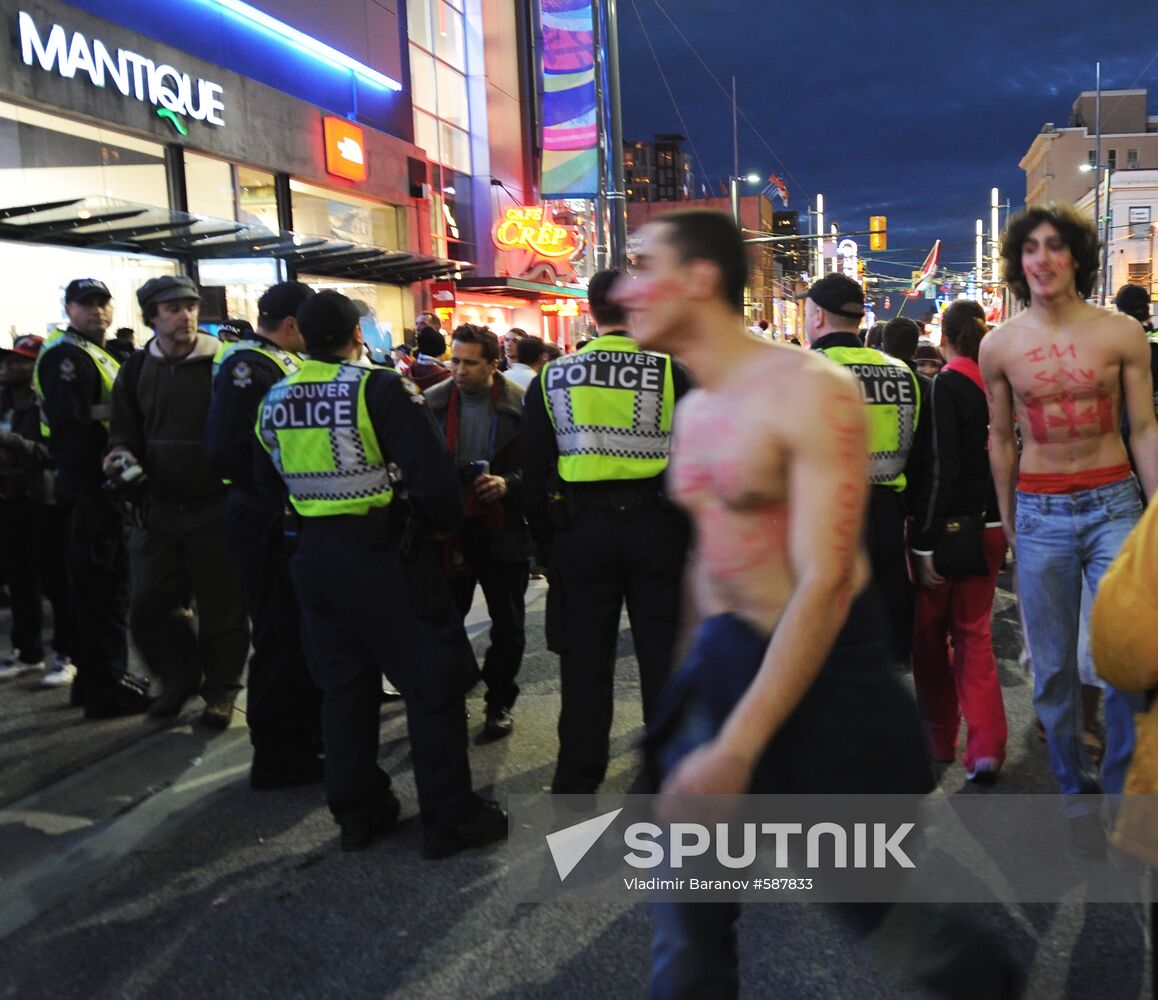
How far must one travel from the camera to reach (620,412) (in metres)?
4.13

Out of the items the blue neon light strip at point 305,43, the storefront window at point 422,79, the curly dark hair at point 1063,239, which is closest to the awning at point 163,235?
the blue neon light strip at point 305,43

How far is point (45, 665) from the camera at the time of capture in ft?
21.9

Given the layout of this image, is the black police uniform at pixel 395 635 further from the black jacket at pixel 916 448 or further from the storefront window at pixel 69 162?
the storefront window at pixel 69 162

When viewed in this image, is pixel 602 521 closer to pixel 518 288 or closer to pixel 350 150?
pixel 350 150

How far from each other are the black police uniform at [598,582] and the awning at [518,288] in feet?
67.9

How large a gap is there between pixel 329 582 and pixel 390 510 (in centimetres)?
34

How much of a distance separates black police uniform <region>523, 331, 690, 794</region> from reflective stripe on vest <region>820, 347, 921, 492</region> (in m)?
0.71

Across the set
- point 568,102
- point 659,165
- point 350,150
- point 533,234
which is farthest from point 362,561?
point 659,165

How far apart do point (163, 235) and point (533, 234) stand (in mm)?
17133

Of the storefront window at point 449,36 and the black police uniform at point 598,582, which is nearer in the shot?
the black police uniform at point 598,582

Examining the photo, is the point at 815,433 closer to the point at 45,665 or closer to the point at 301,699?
the point at 301,699

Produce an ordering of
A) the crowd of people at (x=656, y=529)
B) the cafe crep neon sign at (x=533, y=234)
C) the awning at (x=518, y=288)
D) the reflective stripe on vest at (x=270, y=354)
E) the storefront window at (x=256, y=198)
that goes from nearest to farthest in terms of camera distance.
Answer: the crowd of people at (x=656, y=529)
the reflective stripe on vest at (x=270, y=354)
the storefront window at (x=256, y=198)
the awning at (x=518, y=288)
the cafe crep neon sign at (x=533, y=234)

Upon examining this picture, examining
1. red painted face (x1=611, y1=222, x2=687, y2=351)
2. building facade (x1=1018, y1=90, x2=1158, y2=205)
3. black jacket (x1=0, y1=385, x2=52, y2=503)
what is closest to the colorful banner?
black jacket (x1=0, y1=385, x2=52, y2=503)

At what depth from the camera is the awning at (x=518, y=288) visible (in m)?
27.2
